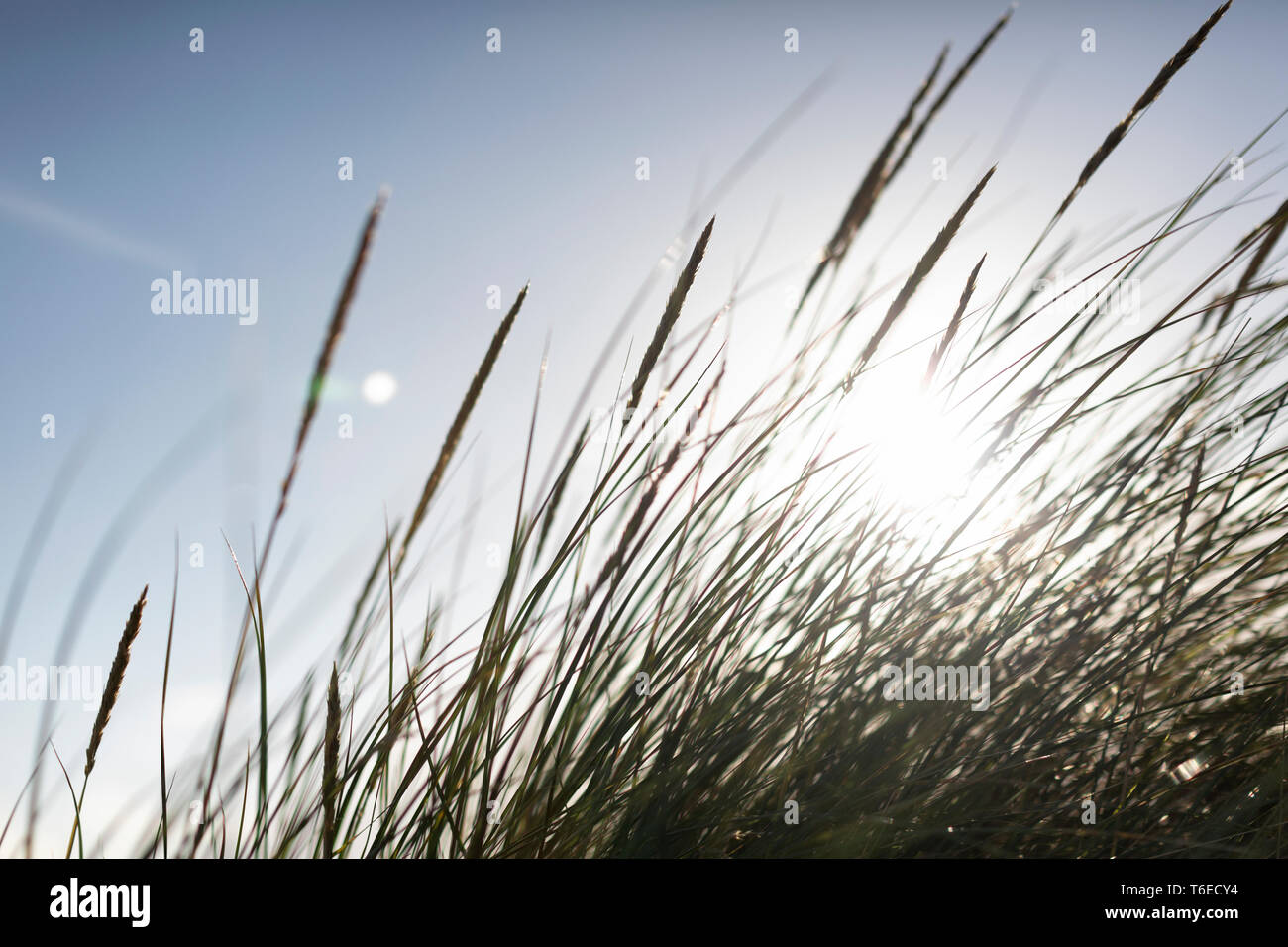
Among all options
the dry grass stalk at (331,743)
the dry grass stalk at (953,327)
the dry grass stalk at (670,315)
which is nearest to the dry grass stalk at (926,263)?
the dry grass stalk at (953,327)

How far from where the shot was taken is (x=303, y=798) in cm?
105

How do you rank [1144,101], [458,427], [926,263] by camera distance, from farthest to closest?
[1144,101] < [926,263] < [458,427]

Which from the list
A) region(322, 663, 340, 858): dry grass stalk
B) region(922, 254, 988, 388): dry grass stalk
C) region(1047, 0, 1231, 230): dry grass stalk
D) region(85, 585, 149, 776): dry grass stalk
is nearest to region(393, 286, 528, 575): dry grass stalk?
region(322, 663, 340, 858): dry grass stalk

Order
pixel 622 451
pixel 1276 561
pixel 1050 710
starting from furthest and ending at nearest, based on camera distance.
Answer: pixel 1276 561 → pixel 1050 710 → pixel 622 451

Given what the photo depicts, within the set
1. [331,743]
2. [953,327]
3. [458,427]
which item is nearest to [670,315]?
[458,427]

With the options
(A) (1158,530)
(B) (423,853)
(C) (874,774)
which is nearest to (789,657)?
(C) (874,774)

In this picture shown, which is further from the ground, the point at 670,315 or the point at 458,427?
the point at 670,315

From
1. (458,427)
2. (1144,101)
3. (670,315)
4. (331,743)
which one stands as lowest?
(331,743)

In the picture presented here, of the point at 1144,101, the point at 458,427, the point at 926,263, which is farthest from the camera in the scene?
the point at 1144,101

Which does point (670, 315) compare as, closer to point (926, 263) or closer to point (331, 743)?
point (926, 263)

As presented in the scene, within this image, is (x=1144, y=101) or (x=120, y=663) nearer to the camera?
(x=120, y=663)

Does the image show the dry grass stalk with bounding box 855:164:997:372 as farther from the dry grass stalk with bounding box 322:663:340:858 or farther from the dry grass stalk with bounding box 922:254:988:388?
the dry grass stalk with bounding box 322:663:340:858
